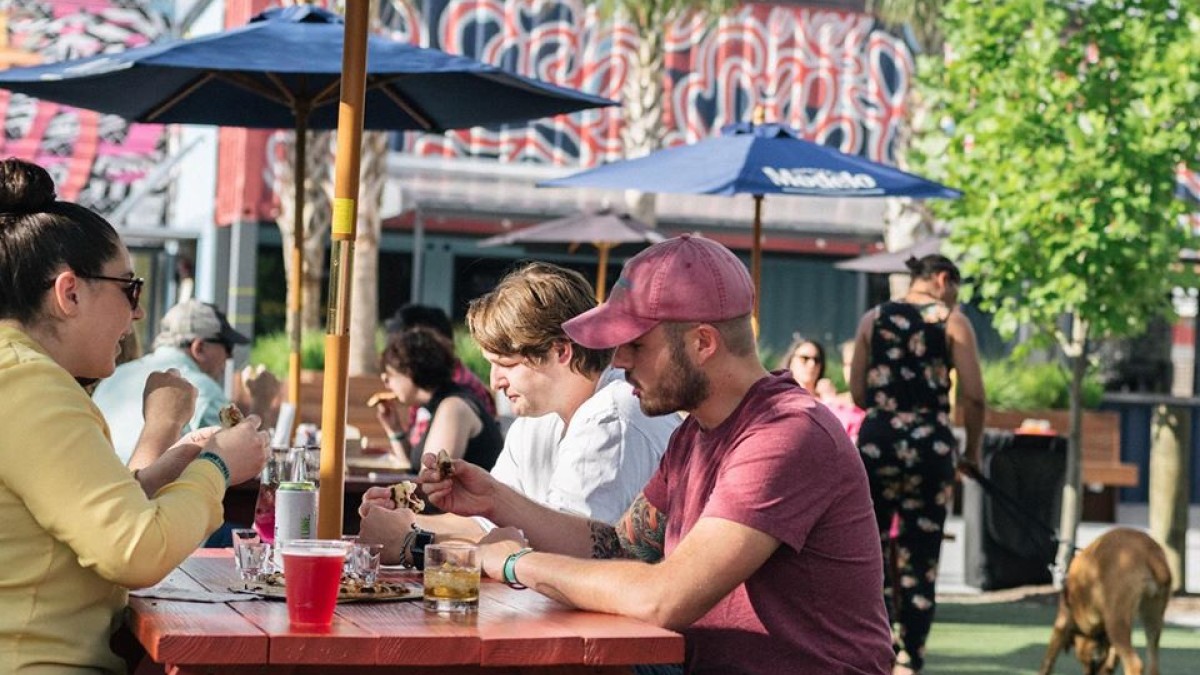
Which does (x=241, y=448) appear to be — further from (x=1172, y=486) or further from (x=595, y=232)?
(x=595, y=232)

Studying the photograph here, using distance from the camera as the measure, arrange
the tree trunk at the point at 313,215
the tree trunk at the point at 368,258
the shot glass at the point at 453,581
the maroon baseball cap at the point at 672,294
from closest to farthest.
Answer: the shot glass at the point at 453,581 < the maroon baseball cap at the point at 672,294 < the tree trunk at the point at 368,258 < the tree trunk at the point at 313,215

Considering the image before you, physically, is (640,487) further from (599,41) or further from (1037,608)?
(599,41)

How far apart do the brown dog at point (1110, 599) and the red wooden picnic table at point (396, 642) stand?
5.46 metres

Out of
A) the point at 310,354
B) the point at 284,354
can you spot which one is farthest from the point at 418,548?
the point at 284,354

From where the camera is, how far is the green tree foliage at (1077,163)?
39.6 ft

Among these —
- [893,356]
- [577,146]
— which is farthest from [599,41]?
[893,356]

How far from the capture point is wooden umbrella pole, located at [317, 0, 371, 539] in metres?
4.12

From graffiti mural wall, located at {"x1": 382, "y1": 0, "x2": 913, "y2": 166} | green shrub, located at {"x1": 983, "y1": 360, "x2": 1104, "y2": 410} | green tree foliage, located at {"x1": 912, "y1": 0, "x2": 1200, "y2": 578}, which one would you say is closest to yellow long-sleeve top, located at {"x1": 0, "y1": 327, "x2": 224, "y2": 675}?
green tree foliage, located at {"x1": 912, "y1": 0, "x2": 1200, "y2": 578}

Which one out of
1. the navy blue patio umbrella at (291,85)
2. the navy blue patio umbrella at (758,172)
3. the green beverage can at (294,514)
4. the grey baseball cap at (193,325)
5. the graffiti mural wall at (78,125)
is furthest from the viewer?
the graffiti mural wall at (78,125)

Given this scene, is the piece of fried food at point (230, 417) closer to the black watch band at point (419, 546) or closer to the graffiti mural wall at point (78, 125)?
the black watch band at point (419, 546)

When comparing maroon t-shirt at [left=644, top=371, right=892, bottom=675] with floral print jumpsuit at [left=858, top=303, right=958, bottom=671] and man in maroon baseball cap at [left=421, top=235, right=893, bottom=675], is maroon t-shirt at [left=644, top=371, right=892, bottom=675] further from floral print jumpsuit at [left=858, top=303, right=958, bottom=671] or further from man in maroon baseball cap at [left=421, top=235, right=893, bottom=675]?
floral print jumpsuit at [left=858, top=303, right=958, bottom=671]

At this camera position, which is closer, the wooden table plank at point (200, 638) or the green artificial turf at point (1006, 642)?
the wooden table plank at point (200, 638)

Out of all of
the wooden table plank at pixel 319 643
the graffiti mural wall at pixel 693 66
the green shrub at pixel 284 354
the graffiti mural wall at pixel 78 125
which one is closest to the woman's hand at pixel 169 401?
the wooden table plank at pixel 319 643

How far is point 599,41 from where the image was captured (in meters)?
24.9
